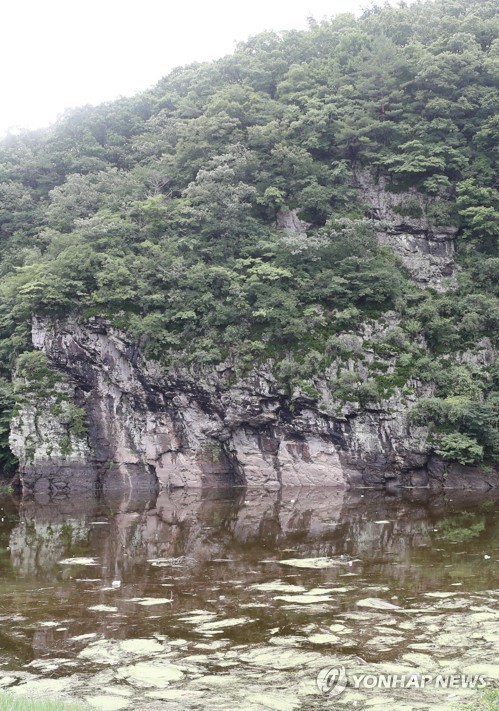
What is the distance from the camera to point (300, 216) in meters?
31.2

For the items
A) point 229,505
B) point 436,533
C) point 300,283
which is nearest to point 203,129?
point 300,283

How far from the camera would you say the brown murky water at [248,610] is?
649 centimetres

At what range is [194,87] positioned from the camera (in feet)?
132

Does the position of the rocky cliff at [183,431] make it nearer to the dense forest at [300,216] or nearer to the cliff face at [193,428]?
the cliff face at [193,428]

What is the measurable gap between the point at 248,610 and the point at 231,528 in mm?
8121

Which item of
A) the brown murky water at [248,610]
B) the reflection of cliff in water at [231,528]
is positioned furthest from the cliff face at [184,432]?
the brown murky water at [248,610]

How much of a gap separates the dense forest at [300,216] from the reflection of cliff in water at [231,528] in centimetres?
467

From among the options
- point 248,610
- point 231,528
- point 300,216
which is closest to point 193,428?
point 231,528

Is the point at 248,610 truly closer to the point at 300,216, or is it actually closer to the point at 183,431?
the point at 183,431

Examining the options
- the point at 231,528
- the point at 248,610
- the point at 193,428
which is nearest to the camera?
the point at 248,610

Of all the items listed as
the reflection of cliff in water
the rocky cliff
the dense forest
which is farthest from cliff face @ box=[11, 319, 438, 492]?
the reflection of cliff in water

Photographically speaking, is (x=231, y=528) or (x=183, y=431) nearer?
(x=231, y=528)

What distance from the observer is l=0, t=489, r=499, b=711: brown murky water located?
649 centimetres

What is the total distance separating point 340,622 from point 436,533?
304 inches
